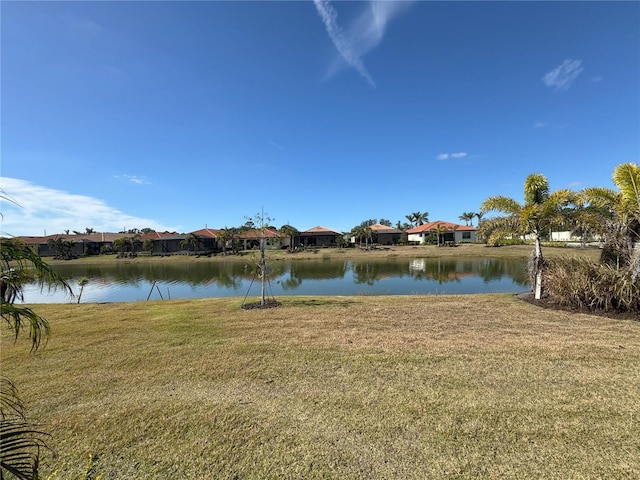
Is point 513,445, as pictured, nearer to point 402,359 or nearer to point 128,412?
point 402,359

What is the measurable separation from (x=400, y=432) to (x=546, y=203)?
32.3ft

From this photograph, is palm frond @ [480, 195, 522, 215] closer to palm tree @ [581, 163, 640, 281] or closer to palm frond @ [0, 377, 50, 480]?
palm tree @ [581, 163, 640, 281]

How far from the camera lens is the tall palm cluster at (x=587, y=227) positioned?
8.00 metres

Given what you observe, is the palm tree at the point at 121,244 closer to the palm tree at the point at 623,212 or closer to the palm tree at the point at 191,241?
the palm tree at the point at 191,241

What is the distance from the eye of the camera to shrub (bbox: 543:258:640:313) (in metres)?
7.73

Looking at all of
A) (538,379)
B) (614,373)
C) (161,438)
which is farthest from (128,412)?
(614,373)

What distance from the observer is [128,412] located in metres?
3.85

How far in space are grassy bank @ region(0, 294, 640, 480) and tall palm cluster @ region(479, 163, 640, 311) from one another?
124 centimetres

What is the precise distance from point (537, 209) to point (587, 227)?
1.60 m

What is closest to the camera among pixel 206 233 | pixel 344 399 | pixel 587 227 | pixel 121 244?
pixel 344 399

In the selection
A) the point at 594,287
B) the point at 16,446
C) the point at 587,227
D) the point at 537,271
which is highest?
the point at 587,227

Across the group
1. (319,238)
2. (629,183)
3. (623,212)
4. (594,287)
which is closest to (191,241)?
(319,238)

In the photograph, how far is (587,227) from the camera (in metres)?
9.80

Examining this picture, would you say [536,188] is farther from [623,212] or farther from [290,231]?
[290,231]
